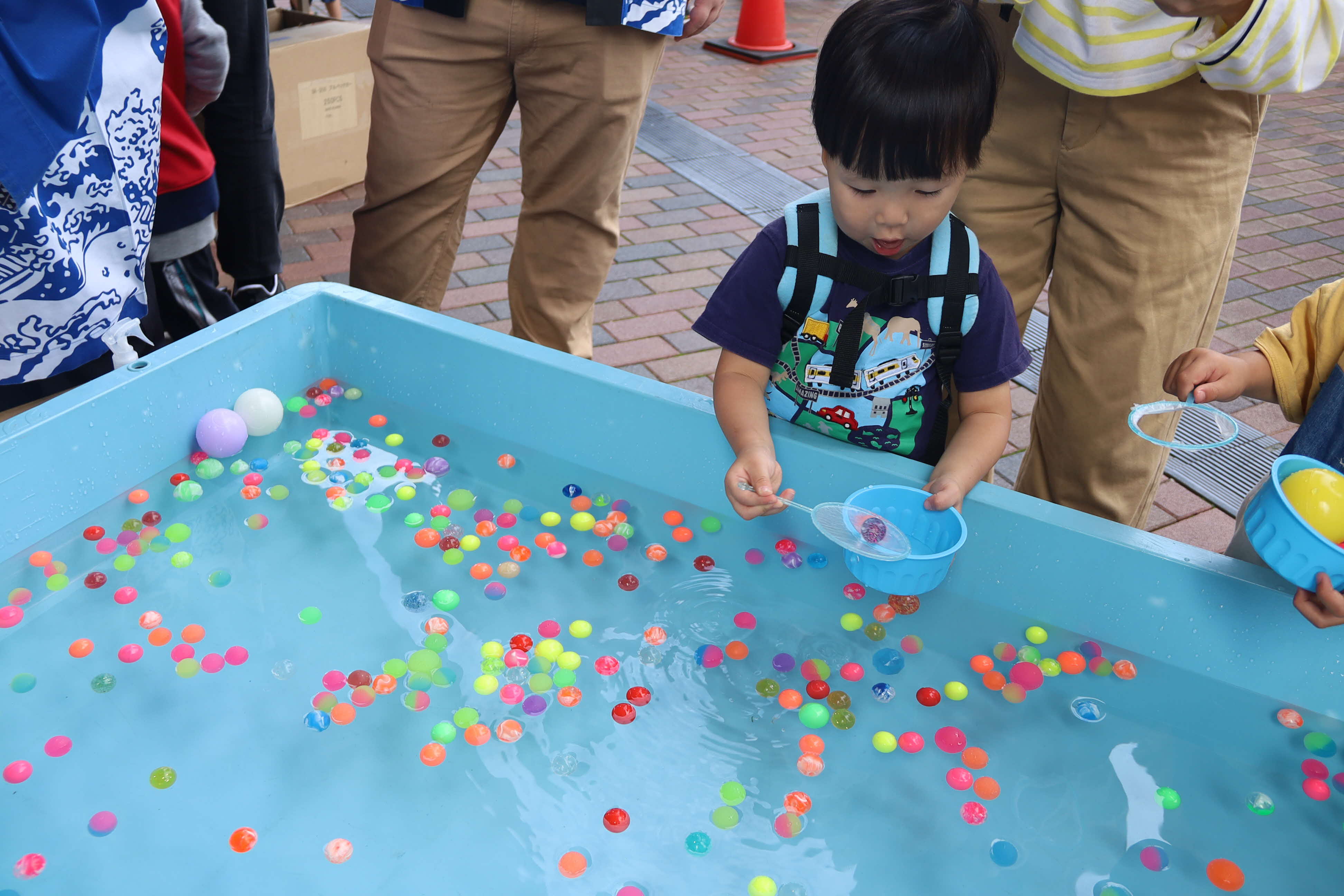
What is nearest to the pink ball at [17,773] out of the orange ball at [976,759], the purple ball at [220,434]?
the purple ball at [220,434]

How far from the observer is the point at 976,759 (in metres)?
1.31

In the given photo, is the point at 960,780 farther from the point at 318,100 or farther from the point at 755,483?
the point at 318,100

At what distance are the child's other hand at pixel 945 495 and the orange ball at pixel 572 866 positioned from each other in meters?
0.62

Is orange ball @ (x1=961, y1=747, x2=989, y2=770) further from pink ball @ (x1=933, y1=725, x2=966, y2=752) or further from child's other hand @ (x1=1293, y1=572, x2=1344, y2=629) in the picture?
child's other hand @ (x1=1293, y1=572, x2=1344, y2=629)

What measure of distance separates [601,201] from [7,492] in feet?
3.97

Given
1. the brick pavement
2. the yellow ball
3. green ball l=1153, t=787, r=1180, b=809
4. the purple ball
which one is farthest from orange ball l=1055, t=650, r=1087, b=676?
the purple ball

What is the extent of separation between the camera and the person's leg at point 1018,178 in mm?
1601

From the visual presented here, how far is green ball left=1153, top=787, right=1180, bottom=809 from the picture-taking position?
4.17 ft

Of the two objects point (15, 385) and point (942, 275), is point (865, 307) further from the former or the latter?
point (15, 385)

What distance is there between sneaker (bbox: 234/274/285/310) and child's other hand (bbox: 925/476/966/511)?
1.75 metres

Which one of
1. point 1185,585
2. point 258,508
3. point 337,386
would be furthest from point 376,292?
point 1185,585

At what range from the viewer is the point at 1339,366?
1418 millimetres

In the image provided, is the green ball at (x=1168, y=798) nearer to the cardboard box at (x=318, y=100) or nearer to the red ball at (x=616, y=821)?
the red ball at (x=616, y=821)

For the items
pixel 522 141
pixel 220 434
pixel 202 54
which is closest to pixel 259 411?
pixel 220 434
